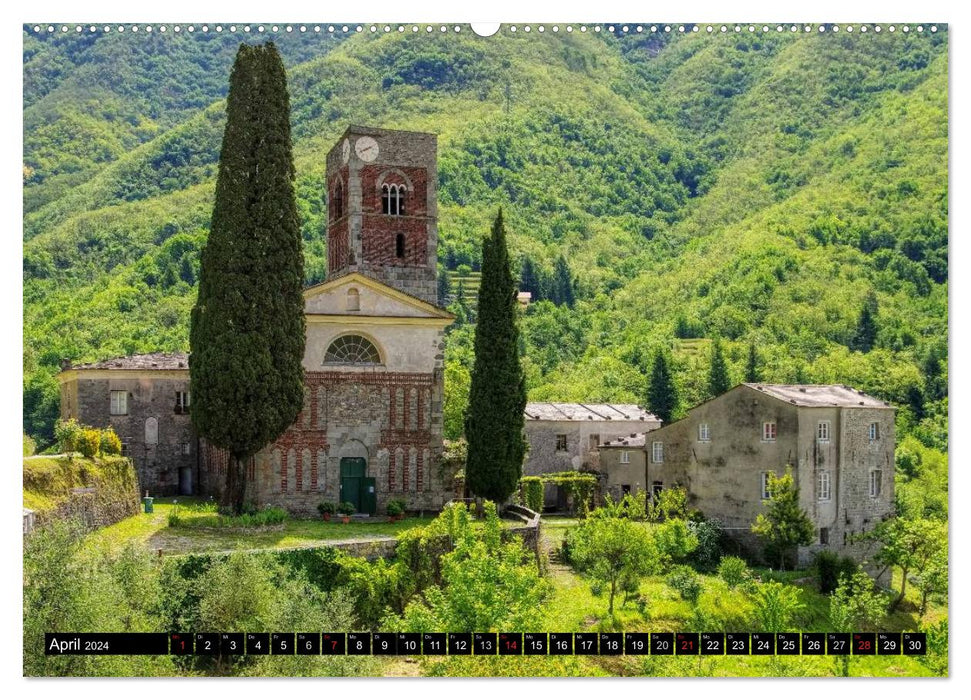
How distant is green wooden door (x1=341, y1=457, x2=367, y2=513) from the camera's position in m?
34.6

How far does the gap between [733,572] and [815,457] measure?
5.33 metres

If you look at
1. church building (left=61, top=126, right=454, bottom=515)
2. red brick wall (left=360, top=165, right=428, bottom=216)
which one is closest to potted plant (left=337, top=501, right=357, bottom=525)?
church building (left=61, top=126, right=454, bottom=515)

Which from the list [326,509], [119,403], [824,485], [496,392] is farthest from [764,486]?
[119,403]

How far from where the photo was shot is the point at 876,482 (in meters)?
37.8

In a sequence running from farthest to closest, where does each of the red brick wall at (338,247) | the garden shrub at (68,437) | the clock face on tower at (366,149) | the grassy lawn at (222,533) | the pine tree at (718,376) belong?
1. the pine tree at (718,376)
2. the red brick wall at (338,247)
3. the clock face on tower at (366,149)
4. the garden shrub at (68,437)
5. the grassy lawn at (222,533)

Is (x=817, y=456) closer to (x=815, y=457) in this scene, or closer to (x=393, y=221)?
(x=815, y=457)

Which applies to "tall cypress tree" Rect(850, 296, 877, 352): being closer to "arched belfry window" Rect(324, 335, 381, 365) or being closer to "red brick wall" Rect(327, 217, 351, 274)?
"arched belfry window" Rect(324, 335, 381, 365)

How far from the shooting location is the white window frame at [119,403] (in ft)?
130

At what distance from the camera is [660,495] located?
1583 inches

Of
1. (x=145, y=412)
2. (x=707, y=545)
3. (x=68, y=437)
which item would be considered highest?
(x=145, y=412)

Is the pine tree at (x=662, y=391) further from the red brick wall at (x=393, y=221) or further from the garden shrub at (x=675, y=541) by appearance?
the garden shrub at (x=675, y=541)

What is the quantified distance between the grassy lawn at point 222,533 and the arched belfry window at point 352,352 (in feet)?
14.8

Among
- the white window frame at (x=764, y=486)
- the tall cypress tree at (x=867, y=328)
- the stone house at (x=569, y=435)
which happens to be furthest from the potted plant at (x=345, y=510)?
the stone house at (x=569, y=435)

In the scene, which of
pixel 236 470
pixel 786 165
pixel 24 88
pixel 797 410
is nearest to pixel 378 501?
pixel 236 470
